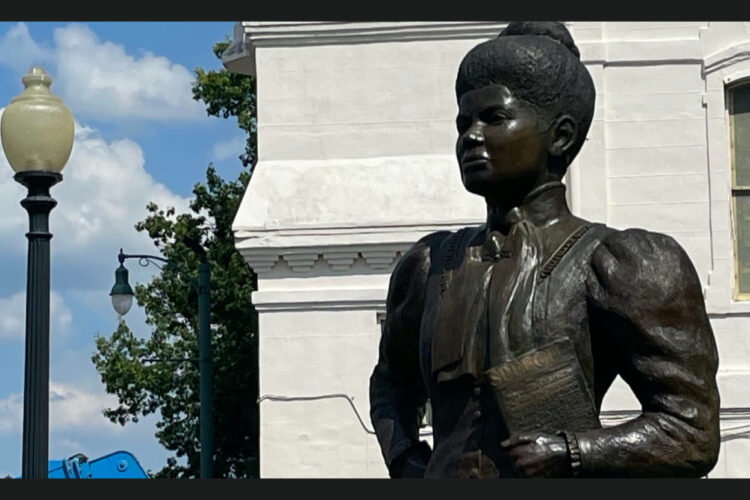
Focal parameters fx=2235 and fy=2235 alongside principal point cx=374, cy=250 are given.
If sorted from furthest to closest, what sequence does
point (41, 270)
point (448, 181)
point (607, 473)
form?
point (448, 181) → point (41, 270) → point (607, 473)

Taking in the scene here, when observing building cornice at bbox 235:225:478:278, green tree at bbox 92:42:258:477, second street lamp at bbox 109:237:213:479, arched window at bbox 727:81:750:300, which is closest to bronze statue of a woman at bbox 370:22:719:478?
second street lamp at bbox 109:237:213:479

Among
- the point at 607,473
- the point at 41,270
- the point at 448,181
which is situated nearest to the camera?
the point at 607,473

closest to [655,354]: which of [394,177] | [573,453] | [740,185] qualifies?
[573,453]

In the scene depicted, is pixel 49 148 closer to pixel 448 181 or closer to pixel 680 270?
pixel 680 270

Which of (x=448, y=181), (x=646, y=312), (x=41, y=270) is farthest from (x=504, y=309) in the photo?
(x=448, y=181)

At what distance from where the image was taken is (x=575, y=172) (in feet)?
91.0

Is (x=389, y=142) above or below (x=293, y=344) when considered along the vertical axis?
above

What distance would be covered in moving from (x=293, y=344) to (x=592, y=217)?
3.97 metres

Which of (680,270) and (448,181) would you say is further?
(448,181)

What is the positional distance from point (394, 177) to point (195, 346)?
10.8 metres

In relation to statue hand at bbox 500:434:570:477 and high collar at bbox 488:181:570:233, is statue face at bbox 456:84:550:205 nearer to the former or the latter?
high collar at bbox 488:181:570:233

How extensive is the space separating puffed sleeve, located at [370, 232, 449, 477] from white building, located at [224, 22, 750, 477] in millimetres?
19360

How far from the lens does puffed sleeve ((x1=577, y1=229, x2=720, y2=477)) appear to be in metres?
6.64

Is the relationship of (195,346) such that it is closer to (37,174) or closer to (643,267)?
(37,174)
